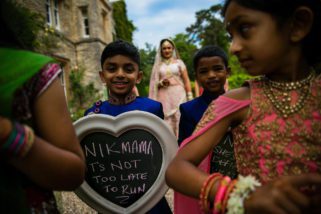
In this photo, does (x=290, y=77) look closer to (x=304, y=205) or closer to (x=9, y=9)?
(x=304, y=205)

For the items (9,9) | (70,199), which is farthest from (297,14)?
(70,199)

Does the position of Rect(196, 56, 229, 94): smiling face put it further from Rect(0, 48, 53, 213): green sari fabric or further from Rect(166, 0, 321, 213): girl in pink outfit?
Rect(0, 48, 53, 213): green sari fabric

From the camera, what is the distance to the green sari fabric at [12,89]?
88 cm

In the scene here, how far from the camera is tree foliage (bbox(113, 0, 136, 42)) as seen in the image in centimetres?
2092

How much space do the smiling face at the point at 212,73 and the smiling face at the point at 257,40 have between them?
4.91 ft

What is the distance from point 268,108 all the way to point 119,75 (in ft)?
4.79

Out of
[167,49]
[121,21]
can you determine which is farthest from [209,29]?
[167,49]

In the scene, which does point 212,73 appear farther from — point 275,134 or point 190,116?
point 275,134

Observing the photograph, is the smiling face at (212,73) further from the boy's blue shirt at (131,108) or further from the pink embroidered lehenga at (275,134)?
the pink embroidered lehenga at (275,134)

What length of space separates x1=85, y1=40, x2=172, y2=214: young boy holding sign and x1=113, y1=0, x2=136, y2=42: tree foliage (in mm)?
18935

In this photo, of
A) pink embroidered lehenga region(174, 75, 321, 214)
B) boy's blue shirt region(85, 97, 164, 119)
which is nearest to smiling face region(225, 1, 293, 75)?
pink embroidered lehenga region(174, 75, 321, 214)

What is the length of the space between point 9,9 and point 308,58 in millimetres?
1093

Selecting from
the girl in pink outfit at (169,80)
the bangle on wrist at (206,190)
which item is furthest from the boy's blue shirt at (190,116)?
the girl in pink outfit at (169,80)

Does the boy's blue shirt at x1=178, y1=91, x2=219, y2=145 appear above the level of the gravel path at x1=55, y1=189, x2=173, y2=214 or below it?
above
